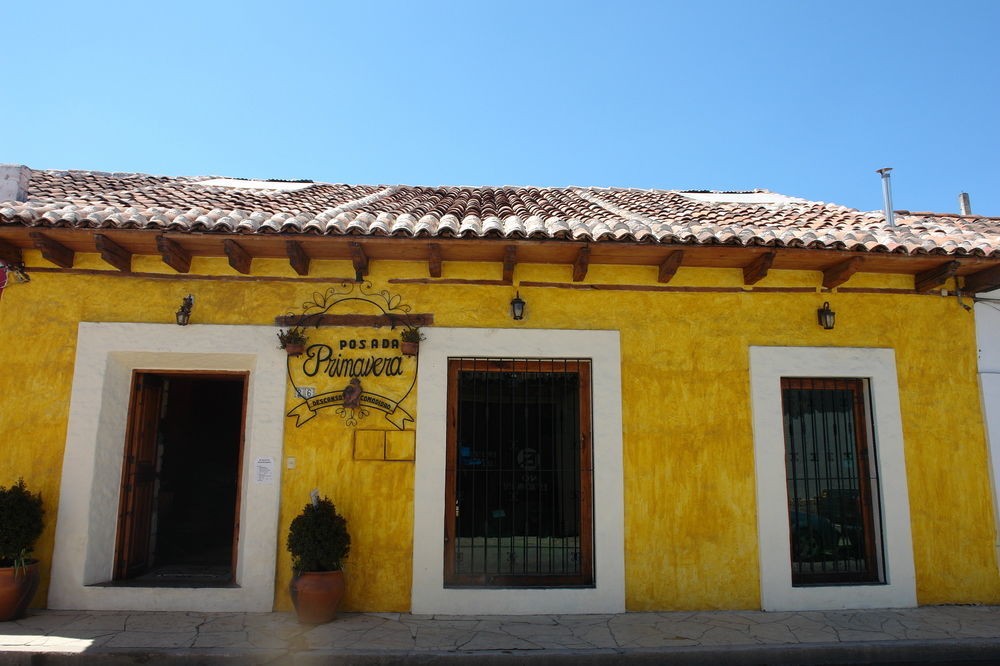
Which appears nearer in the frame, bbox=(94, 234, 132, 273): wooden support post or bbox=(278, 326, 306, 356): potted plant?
bbox=(94, 234, 132, 273): wooden support post

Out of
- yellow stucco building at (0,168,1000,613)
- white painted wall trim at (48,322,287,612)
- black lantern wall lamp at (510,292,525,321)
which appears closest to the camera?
white painted wall trim at (48,322,287,612)

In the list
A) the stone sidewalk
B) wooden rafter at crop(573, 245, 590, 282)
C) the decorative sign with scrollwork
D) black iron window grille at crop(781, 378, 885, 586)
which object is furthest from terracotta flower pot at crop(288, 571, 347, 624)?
black iron window grille at crop(781, 378, 885, 586)

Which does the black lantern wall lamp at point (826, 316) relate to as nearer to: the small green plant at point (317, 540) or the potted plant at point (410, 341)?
the potted plant at point (410, 341)

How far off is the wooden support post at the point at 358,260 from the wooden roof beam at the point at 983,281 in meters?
6.39

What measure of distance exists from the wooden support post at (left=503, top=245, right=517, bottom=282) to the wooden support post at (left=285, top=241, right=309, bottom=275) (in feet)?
6.46

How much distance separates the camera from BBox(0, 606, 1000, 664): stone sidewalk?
509cm

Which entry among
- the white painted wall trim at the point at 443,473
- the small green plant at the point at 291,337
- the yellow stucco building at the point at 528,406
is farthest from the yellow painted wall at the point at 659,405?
the small green plant at the point at 291,337

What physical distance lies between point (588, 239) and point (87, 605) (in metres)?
5.77

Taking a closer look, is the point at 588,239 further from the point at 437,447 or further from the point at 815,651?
the point at 815,651

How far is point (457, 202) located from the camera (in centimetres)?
860

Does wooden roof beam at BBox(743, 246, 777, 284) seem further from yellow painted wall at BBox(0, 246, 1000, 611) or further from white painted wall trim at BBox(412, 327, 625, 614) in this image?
white painted wall trim at BBox(412, 327, 625, 614)

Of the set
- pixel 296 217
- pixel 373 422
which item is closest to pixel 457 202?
pixel 296 217

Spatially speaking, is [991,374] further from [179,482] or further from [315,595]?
[179,482]

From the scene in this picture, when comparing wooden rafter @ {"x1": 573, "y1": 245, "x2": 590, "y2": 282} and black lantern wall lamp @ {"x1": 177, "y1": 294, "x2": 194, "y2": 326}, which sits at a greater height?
wooden rafter @ {"x1": 573, "y1": 245, "x2": 590, "y2": 282}
